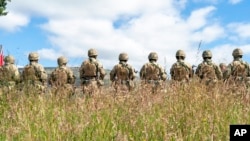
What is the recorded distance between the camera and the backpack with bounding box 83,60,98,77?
1537 centimetres

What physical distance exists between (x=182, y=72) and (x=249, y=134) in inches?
423

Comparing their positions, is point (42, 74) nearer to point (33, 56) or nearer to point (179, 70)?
point (33, 56)

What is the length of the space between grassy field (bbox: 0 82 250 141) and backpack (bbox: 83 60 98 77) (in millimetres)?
8098

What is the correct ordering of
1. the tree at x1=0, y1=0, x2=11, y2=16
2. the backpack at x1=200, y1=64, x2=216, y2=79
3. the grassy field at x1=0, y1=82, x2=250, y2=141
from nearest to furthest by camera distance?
the grassy field at x1=0, y1=82, x2=250, y2=141 < the backpack at x1=200, y1=64, x2=216, y2=79 < the tree at x1=0, y1=0, x2=11, y2=16

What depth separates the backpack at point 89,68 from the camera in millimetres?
15367

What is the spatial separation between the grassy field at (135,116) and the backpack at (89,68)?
8.10 meters

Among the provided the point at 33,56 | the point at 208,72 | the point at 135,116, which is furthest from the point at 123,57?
the point at 135,116

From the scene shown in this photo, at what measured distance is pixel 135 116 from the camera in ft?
18.0

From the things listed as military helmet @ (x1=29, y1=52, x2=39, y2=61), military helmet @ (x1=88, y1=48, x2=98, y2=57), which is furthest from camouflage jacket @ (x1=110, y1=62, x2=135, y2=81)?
military helmet @ (x1=29, y1=52, x2=39, y2=61)

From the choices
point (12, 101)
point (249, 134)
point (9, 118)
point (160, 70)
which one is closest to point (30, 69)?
point (160, 70)

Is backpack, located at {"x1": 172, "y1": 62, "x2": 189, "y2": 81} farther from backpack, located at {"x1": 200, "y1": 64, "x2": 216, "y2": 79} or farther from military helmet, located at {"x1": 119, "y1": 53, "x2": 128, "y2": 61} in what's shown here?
military helmet, located at {"x1": 119, "y1": 53, "x2": 128, "y2": 61}

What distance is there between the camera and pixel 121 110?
20.1 feet

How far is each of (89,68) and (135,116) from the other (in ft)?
32.9

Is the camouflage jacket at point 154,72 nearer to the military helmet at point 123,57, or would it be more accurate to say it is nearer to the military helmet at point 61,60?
the military helmet at point 123,57
